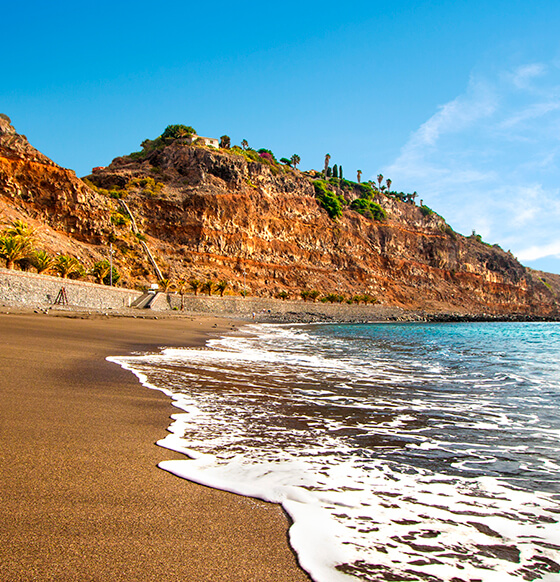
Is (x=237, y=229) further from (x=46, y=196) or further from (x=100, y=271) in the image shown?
(x=100, y=271)

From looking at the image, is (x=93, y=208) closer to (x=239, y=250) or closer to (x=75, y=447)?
(x=239, y=250)

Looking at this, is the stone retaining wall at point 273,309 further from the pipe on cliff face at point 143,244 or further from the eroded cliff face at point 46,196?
the eroded cliff face at point 46,196

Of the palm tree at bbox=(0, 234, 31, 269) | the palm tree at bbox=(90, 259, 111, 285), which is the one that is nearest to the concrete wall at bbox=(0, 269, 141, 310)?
the palm tree at bbox=(0, 234, 31, 269)

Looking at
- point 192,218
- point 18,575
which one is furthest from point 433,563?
point 192,218

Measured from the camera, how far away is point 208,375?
7.62 metres

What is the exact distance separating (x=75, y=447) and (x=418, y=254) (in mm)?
109113

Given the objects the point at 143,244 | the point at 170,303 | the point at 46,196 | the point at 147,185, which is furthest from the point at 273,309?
the point at 46,196

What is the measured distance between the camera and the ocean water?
2.02m

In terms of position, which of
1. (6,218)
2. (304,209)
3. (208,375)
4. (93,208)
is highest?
(304,209)

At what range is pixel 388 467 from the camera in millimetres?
3275

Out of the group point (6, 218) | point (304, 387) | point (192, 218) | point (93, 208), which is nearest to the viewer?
point (304, 387)

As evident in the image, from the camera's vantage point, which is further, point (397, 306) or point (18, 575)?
point (397, 306)

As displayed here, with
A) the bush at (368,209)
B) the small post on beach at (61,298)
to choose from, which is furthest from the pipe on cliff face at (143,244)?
the bush at (368,209)

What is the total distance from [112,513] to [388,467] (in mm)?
2110
